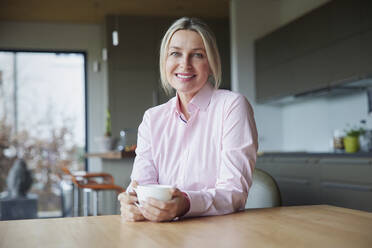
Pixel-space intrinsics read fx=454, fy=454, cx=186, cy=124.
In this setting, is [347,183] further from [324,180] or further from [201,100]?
[201,100]

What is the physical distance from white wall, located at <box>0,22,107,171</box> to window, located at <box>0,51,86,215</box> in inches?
5.2

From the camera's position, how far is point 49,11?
668 cm

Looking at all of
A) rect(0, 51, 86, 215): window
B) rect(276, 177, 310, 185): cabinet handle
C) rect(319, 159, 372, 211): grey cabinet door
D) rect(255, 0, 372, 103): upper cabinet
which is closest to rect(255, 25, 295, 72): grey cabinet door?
rect(255, 0, 372, 103): upper cabinet

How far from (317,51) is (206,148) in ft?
12.0

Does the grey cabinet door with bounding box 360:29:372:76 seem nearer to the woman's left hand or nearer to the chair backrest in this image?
the chair backrest

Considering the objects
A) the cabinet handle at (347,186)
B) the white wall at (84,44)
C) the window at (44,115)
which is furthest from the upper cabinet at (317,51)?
the window at (44,115)

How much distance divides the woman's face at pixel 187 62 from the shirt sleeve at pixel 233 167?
16 centimetres

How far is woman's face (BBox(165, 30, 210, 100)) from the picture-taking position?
57.2 inches

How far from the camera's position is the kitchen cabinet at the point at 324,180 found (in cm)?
356

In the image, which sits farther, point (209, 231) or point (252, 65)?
point (252, 65)

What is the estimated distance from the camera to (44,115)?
286 inches

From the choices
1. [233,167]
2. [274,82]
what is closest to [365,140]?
[274,82]

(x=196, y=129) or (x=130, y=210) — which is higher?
(x=196, y=129)

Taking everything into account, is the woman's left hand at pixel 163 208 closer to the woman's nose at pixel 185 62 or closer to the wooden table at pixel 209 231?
the wooden table at pixel 209 231
